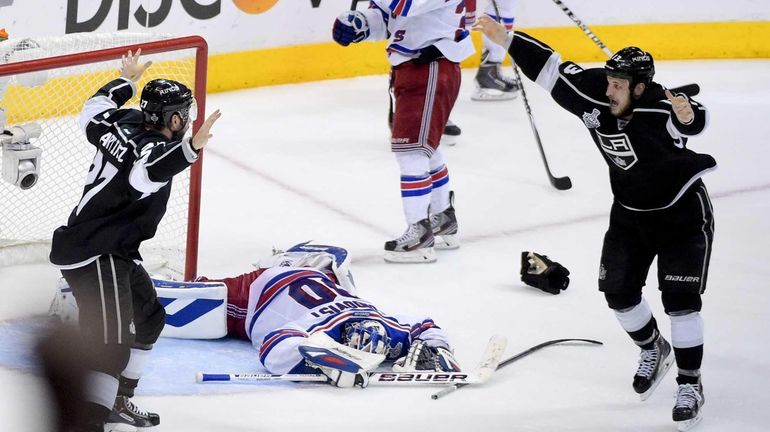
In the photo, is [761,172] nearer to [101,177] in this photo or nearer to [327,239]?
[327,239]

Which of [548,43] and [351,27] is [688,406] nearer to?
[351,27]

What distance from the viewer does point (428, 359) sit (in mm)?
4020

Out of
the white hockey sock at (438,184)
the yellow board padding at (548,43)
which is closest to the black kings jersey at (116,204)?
the white hockey sock at (438,184)

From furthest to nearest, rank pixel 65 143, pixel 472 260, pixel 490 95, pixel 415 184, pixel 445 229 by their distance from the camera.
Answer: pixel 490 95, pixel 445 229, pixel 472 260, pixel 415 184, pixel 65 143

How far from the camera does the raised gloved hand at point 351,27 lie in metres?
5.10

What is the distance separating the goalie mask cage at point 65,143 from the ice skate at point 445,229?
1.00 metres

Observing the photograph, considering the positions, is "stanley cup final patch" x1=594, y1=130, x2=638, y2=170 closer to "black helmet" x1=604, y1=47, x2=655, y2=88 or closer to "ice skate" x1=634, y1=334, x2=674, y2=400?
"black helmet" x1=604, y1=47, x2=655, y2=88

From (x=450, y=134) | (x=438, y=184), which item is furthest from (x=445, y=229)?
(x=450, y=134)

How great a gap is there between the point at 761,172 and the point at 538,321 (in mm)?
2421

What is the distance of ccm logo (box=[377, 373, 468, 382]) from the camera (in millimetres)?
3916

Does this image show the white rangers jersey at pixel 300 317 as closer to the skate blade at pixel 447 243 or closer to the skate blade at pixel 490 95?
the skate blade at pixel 447 243

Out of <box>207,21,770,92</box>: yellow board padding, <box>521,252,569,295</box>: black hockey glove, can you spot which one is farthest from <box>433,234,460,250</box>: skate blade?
<box>207,21,770,92</box>: yellow board padding

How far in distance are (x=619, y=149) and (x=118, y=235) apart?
1366 millimetres

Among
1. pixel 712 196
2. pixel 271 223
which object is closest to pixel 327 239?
pixel 271 223
